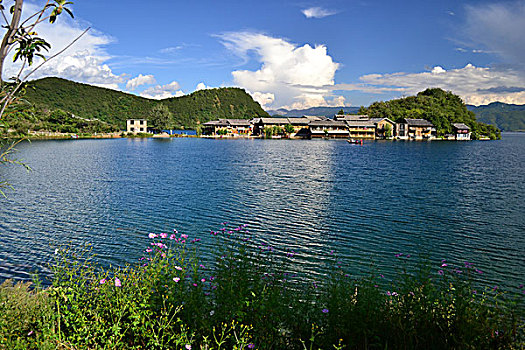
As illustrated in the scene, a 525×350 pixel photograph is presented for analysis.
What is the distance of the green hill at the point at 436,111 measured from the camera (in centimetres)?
12478

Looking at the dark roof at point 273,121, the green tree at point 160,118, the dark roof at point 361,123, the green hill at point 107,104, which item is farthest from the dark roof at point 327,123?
the green hill at point 107,104

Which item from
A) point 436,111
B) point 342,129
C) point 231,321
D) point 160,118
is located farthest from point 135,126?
point 231,321

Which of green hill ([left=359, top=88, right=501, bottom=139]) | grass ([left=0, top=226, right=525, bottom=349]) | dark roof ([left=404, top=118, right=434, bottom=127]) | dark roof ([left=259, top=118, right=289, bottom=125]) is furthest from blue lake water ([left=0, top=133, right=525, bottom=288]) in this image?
green hill ([left=359, top=88, right=501, bottom=139])

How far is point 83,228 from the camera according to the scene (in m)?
14.7

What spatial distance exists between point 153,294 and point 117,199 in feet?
54.2

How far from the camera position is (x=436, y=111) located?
13375 cm

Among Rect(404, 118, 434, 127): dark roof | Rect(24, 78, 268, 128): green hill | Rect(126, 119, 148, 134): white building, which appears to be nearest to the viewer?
Rect(126, 119, 148, 134): white building

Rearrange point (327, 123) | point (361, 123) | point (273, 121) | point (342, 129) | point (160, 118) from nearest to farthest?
point (160, 118) → point (361, 123) → point (342, 129) → point (327, 123) → point (273, 121)

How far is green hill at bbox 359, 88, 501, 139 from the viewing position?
409 ft

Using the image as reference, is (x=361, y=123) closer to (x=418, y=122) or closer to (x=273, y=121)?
(x=418, y=122)

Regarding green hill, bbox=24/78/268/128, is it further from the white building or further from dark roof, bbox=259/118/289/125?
dark roof, bbox=259/118/289/125

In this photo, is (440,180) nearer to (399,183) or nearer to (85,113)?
(399,183)

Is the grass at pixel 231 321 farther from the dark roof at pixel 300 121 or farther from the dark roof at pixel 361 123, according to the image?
the dark roof at pixel 300 121

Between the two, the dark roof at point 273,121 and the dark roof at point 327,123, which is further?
the dark roof at point 273,121
